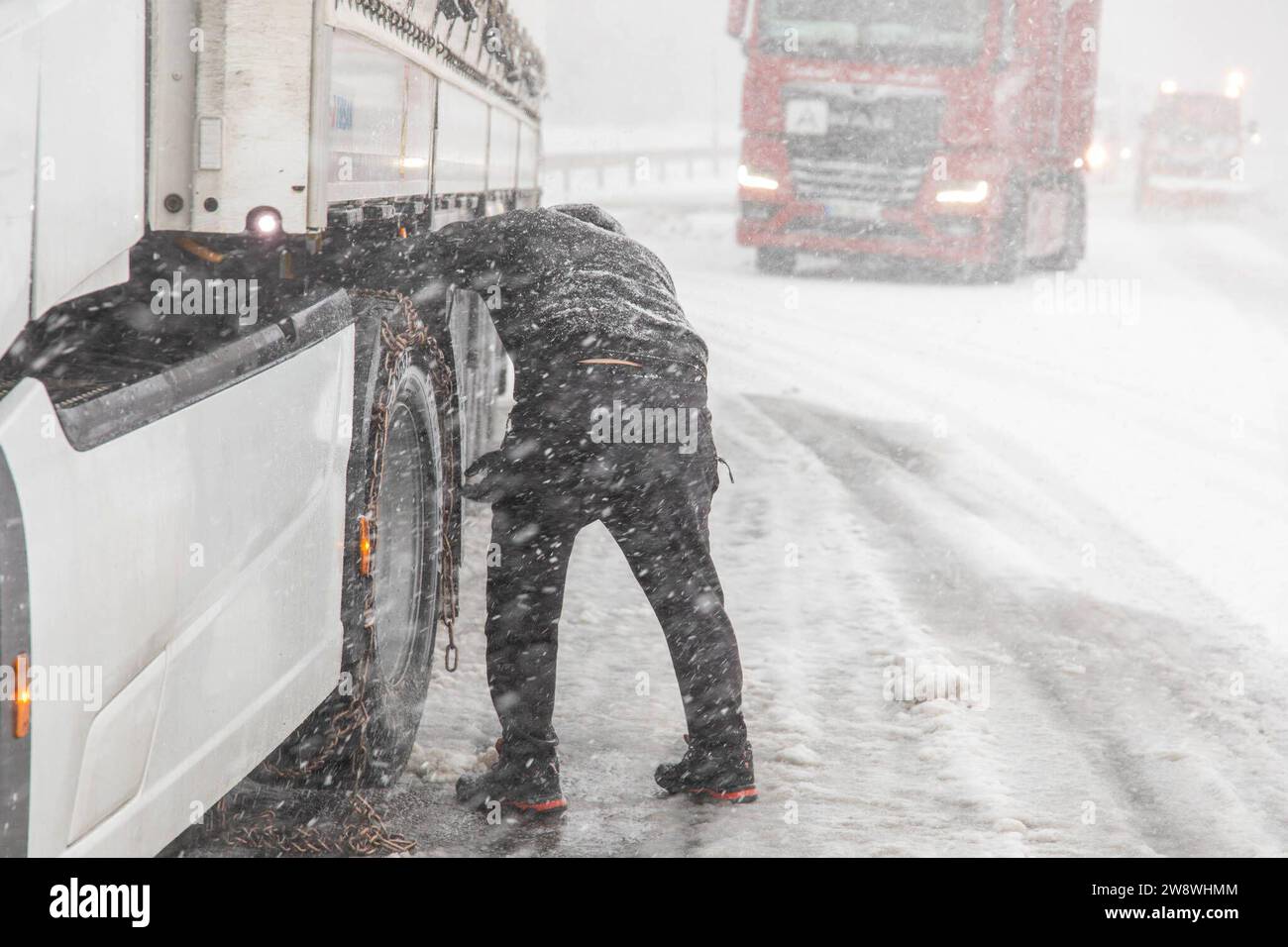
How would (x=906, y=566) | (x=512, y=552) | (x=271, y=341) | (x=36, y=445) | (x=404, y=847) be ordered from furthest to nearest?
(x=906, y=566) → (x=512, y=552) → (x=404, y=847) → (x=271, y=341) → (x=36, y=445)

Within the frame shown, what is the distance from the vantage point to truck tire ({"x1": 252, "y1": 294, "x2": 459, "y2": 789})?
371 cm

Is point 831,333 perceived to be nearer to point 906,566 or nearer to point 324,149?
point 906,566

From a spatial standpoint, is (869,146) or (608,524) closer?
(608,524)

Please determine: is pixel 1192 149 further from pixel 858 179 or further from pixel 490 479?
pixel 490 479

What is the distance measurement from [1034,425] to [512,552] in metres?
6.42

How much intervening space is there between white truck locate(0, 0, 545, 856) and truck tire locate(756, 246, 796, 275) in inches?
553

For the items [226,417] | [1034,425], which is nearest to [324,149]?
[226,417]

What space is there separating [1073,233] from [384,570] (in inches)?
671

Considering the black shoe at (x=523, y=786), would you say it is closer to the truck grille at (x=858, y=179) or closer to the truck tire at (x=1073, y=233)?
the truck grille at (x=858, y=179)

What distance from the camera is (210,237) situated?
11.1ft

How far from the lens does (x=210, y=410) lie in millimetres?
2803
